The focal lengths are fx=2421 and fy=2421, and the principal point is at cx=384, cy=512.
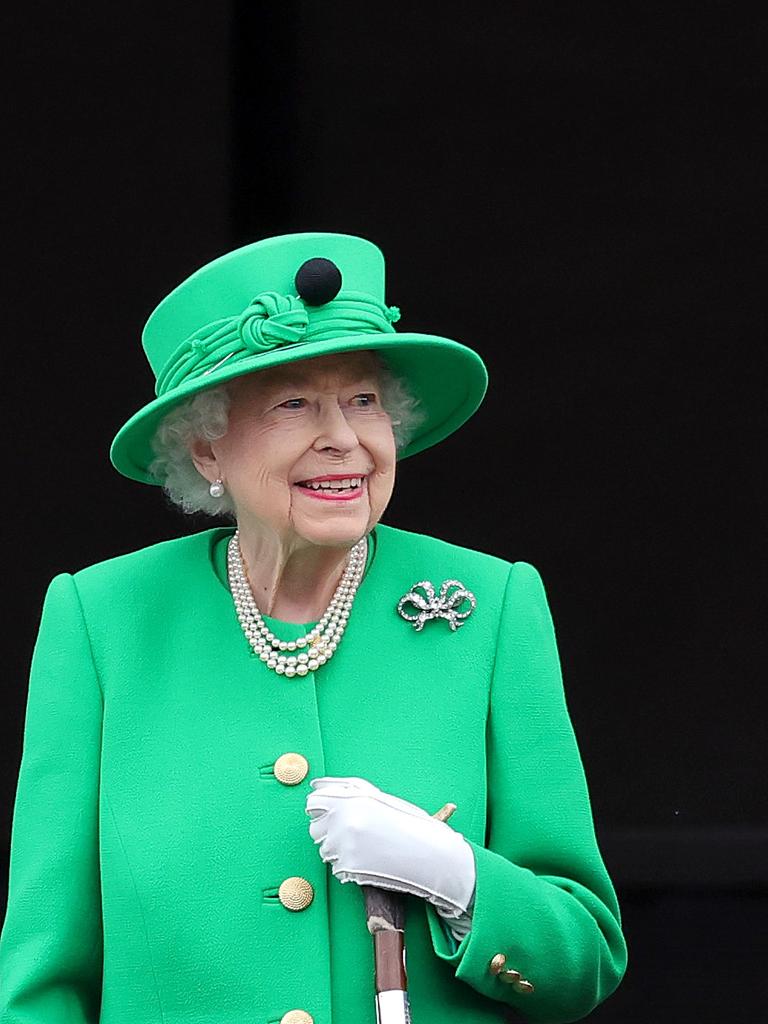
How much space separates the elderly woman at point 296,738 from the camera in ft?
11.3

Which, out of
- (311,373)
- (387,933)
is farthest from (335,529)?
(387,933)

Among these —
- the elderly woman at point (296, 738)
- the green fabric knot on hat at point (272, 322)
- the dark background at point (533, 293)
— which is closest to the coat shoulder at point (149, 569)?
the elderly woman at point (296, 738)

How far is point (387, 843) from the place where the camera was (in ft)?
10.9

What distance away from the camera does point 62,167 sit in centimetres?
565

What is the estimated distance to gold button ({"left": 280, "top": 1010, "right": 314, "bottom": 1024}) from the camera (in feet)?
11.2

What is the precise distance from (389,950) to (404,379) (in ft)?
2.82

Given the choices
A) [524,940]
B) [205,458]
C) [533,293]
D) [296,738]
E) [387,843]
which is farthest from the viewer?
[533,293]

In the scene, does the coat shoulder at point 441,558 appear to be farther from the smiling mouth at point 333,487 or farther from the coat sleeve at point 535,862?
the smiling mouth at point 333,487

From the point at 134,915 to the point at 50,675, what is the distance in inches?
15.3

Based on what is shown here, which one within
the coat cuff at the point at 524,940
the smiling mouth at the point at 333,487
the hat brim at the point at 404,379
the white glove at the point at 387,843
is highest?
the hat brim at the point at 404,379

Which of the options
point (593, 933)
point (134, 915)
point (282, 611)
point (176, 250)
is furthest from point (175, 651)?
→ point (176, 250)

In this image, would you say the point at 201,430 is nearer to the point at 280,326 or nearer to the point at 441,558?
the point at 280,326

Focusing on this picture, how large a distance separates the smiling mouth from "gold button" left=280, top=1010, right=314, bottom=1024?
73cm

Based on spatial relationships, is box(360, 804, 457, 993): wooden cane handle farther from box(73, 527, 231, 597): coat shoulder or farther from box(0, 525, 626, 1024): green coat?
box(73, 527, 231, 597): coat shoulder
